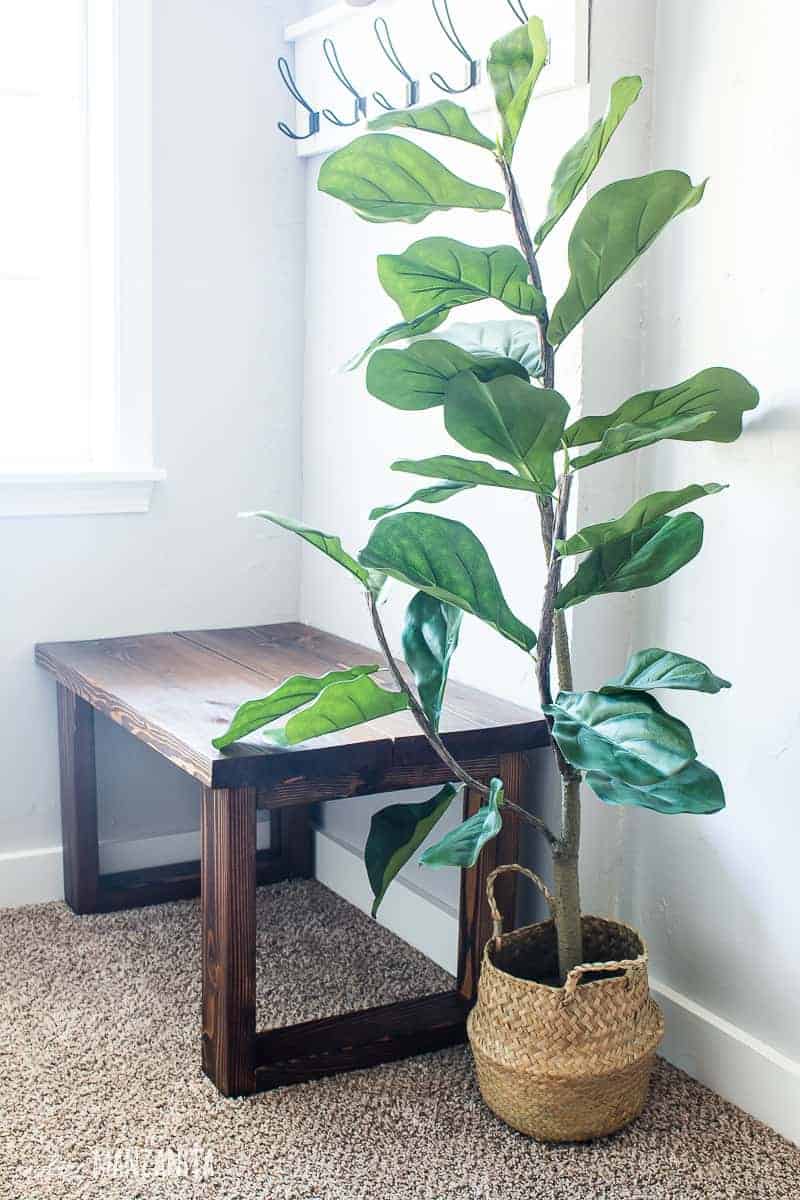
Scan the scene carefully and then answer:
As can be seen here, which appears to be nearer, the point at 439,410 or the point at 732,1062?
the point at 732,1062

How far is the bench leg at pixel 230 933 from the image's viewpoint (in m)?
1.86

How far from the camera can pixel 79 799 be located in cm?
257

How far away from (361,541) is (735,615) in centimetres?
93

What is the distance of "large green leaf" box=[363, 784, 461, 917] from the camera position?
179 cm

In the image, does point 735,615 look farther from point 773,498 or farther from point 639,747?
point 639,747

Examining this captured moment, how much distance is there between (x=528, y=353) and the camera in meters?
1.75

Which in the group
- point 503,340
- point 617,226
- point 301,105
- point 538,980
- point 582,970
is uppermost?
point 301,105

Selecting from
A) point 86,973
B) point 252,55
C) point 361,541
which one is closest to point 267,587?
point 361,541

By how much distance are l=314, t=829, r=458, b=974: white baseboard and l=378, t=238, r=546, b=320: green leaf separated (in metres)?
1.18

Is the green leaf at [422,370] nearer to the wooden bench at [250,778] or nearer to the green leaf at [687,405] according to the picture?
the green leaf at [687,405]

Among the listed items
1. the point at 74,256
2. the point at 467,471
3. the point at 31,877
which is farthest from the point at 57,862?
the point at 467,471

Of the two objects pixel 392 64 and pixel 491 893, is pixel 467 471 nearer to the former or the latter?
pixel 491 893

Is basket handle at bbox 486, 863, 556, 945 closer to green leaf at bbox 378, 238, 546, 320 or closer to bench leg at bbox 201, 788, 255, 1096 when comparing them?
bench leg at bbox 201, 788, 255, 1096

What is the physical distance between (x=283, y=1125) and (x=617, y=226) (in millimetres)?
1294
